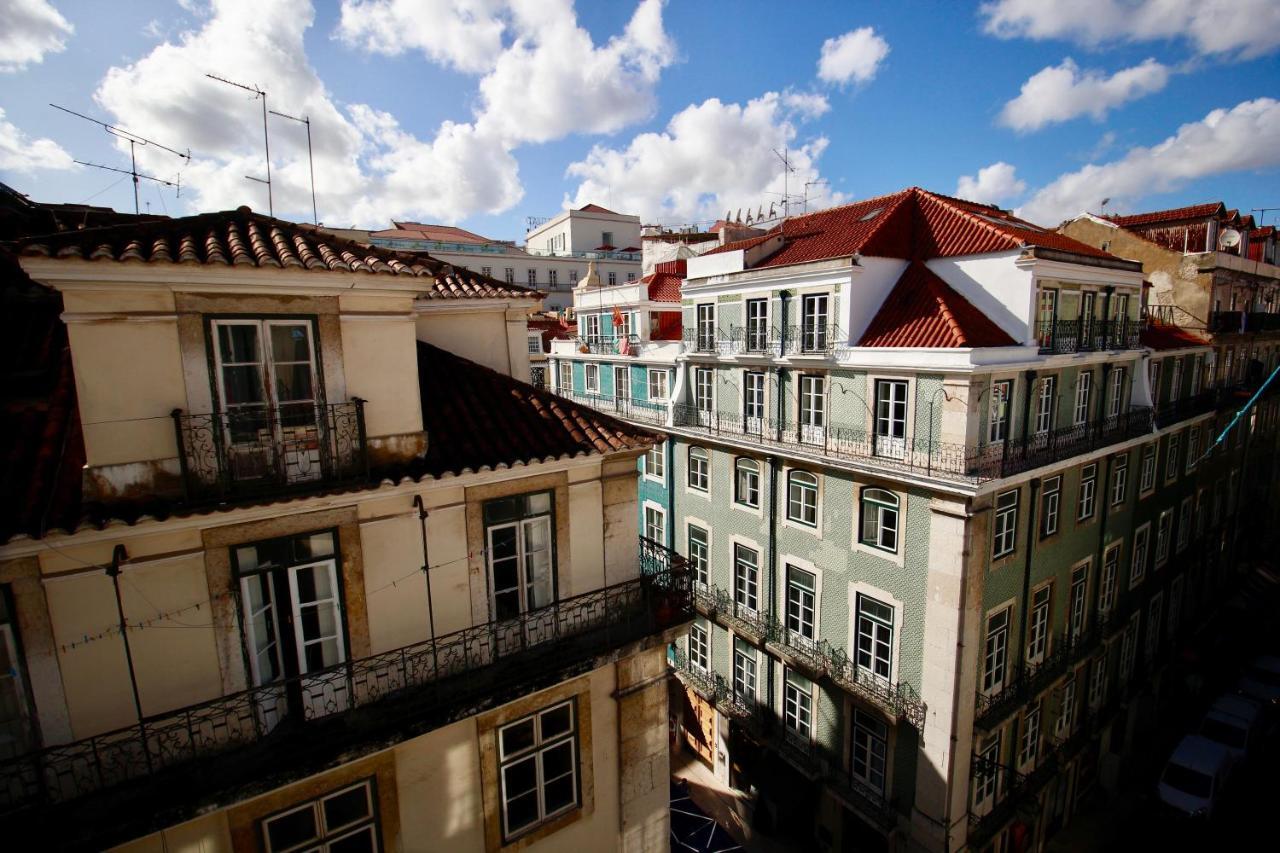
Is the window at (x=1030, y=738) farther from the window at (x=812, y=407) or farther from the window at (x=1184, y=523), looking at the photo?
the window at (x=1184, y=523)

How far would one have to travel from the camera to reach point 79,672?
6.39 meters

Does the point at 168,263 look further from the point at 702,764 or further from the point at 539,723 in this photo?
the point at 702,764

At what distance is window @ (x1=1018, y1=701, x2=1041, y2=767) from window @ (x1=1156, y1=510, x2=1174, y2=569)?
33.3 feet

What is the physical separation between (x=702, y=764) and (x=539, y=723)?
1737 cm

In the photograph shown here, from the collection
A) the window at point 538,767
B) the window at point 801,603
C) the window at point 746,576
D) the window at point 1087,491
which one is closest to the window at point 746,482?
the window at point 746,576

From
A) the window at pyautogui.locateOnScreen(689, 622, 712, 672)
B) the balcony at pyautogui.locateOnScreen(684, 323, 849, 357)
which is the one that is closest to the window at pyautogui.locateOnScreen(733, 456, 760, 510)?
the balcony at pyautogui.locateOnScreen(684, 323, 849, 357)

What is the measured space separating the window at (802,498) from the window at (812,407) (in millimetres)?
1166

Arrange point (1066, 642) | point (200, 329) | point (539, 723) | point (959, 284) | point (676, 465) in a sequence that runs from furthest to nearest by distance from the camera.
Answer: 1. point (676, 465)
2. point (1066, 642)
3. point (959, 284)
4. point (539, 723)
5. point (200, 329)

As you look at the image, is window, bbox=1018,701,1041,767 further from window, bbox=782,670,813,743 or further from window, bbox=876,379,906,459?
window, bbox=876,379,906,459

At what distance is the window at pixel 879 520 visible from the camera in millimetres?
15922

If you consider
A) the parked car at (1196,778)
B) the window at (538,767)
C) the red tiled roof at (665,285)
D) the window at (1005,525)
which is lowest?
the parked car at (1196,778)

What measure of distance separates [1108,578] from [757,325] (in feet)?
48.4

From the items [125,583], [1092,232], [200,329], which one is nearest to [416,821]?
[125,583]

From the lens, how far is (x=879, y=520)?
16219 mm
